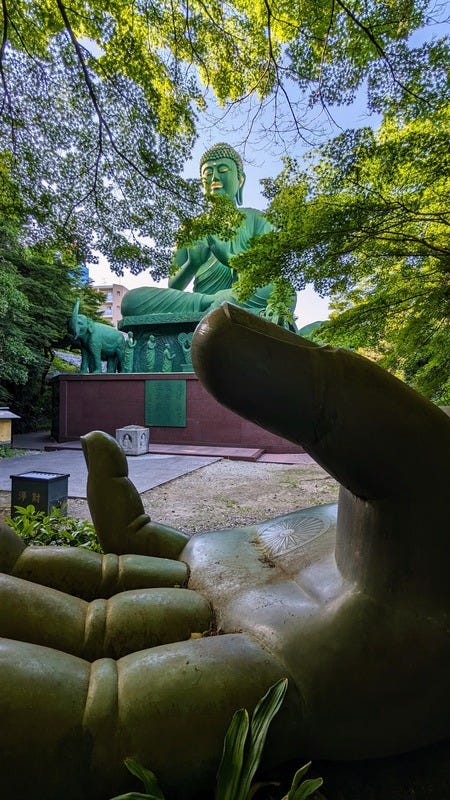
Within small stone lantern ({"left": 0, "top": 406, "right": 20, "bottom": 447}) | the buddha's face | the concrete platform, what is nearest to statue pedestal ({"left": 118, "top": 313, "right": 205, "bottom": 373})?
the concrete platform

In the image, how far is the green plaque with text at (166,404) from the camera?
10453mm

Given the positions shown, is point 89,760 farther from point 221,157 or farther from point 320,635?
point 221,157

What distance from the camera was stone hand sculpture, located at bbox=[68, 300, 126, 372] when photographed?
12.7m

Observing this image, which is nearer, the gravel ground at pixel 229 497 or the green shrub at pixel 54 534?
the green shrub at pixel 54 534

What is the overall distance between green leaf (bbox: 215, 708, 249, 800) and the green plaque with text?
9.72 metres

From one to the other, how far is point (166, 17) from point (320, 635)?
18.3ft

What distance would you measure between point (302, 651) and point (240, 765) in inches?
10.1

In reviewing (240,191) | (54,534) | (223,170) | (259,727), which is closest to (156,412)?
(54,534)

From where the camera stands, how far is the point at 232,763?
765 mm

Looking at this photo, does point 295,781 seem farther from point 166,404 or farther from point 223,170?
point 223,170

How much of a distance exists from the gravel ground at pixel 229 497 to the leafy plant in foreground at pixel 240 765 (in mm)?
3268

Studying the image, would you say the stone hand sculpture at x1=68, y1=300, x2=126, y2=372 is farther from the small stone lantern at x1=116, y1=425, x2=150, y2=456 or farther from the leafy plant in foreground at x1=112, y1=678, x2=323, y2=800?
the leafy plant in foreground at x1=112, y1=678, x2=323, y2=800

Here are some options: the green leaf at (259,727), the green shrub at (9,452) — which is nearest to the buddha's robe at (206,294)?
the green shrub at (9,452)

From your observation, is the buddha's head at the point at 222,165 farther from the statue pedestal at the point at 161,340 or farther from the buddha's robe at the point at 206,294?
the statue pedestal at the point at 161,340
